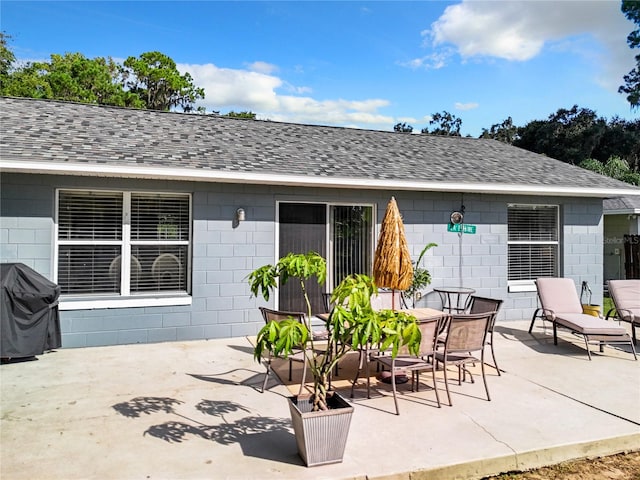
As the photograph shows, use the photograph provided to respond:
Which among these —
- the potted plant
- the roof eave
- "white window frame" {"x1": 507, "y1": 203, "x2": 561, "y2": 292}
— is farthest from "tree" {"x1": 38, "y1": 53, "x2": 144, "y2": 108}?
the potted plant

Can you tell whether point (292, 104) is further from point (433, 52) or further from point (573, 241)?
point (573, 241)

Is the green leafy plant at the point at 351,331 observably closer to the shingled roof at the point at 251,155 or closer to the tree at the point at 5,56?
the shingled roof at the point at 251,155

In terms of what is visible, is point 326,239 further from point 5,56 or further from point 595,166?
point 5,56

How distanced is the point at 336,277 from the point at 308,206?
4.86 feet

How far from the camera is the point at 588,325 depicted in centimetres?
681

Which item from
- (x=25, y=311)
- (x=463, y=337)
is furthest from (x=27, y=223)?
(x=463, y=337)

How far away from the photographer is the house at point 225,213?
696 centimetres

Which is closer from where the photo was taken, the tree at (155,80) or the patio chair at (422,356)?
the patio chair at (422,356)

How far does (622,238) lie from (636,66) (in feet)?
59.4

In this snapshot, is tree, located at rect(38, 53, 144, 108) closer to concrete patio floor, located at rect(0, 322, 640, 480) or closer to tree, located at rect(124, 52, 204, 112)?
tree, located at rect(124, 52, 204, 112)

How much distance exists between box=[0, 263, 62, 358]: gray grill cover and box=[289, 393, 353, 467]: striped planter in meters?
4.47

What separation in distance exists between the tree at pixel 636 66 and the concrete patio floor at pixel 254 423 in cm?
2704

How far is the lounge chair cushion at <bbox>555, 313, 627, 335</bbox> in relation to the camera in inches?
263

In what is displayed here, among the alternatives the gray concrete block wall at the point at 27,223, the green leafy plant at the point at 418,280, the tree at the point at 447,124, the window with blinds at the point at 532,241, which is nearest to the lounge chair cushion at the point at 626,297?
the window with blinds at the point at 532,241
